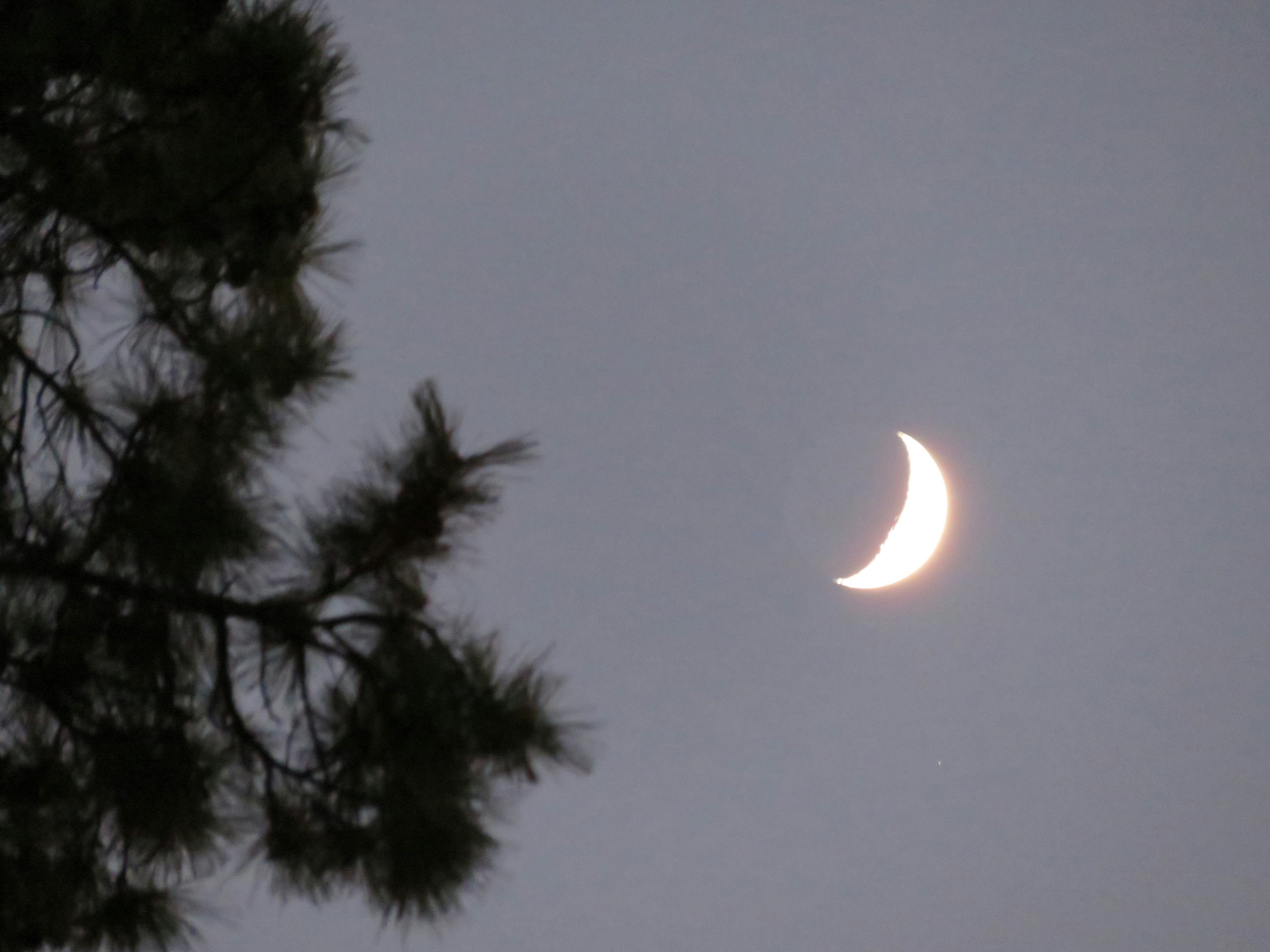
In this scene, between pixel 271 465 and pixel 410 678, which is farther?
pixel 271 465

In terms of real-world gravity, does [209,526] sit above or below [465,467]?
below

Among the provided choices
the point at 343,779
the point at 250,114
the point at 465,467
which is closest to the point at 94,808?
the point at 343,779

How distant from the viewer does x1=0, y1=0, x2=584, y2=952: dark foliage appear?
2.26m

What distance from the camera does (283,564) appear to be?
2.35 m

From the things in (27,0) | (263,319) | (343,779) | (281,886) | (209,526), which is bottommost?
(281,886)

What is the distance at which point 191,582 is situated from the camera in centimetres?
229

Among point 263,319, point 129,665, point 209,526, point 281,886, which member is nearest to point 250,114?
point 263,319

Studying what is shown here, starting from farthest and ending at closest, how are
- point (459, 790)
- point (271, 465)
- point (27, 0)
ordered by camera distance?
1. point (271, 465)
2. point (27, 0)
3. point (459, 790)

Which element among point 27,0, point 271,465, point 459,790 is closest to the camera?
point 459,790

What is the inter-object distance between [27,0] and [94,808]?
1.47 m

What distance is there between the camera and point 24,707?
2.34 metres

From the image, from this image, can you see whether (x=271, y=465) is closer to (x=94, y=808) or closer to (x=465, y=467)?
(x=465, y=467)

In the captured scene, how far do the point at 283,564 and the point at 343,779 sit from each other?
0.40m

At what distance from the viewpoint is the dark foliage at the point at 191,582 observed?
2.26 metres
